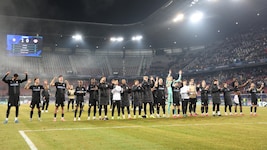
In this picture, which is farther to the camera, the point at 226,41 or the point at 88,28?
the point at 226,41

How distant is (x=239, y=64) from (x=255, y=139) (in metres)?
39.7

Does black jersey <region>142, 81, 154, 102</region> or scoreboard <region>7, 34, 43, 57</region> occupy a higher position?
scoreboard <region>7, 34, 43, 57</region>

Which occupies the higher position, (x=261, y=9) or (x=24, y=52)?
(x=261, y=9)

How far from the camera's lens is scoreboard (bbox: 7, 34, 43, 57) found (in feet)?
144

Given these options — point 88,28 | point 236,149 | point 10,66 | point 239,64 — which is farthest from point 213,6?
point 10,66

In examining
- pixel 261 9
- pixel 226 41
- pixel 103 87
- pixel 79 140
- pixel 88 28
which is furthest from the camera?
pixel 226 41

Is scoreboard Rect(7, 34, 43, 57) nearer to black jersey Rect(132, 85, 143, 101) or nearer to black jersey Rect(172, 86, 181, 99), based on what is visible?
black jersey Rect(132, 85, 143, 101)

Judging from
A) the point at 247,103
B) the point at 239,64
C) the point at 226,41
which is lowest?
the point at 247,103

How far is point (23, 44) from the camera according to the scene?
4450 cm

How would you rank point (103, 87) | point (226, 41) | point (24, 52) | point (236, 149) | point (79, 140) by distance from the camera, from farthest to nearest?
1. point (226, 41)
2. point (24, 52)
3. point (103, 87)
4. point (79, 140)
5. point (236, 149)

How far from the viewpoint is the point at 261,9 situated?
133 ft

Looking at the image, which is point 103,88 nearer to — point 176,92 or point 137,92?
point 137,92

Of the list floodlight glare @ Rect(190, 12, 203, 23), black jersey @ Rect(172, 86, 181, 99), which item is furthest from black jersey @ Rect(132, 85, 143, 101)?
floodlight glare @ Rect(190, 12, 203, 23)

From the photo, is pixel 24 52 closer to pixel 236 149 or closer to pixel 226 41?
pixel 226 41
